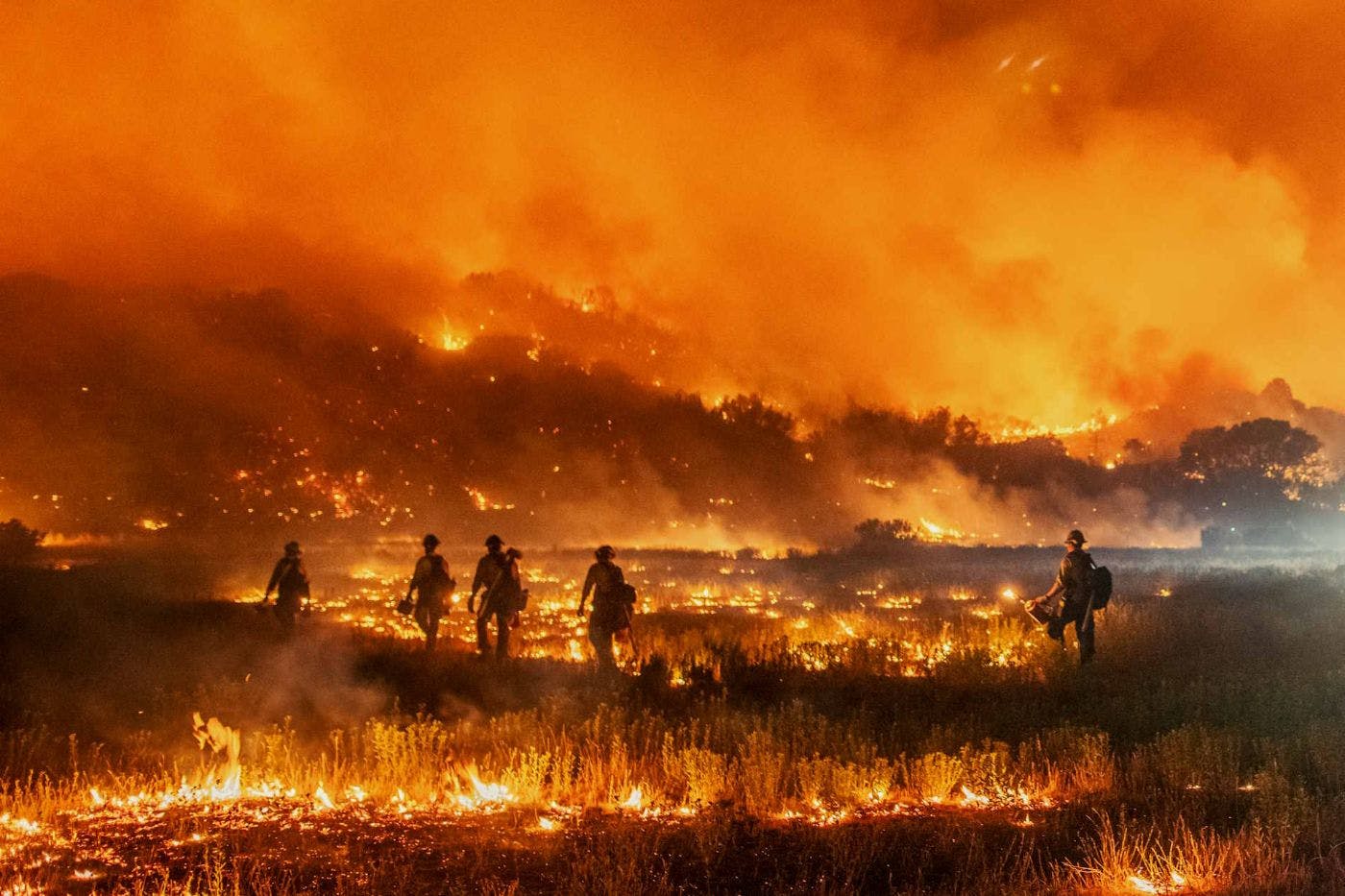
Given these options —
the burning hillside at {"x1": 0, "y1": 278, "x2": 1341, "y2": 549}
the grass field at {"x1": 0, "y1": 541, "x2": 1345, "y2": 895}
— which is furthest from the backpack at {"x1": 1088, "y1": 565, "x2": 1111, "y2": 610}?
the burning hillside at {"x1": 0, "y1": 278, "x2": 1341, "y2": 549}

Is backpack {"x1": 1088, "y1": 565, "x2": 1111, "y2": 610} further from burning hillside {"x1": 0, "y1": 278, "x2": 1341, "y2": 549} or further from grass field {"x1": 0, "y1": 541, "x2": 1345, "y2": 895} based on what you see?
burning hillside {"x1": 0, "y1": 278, "x2": 1341, "y2": 549}

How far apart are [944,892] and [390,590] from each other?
→ 3057 centimetres

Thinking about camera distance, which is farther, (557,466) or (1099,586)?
(557,466)

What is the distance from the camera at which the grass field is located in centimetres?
874

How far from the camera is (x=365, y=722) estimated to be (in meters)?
14.7

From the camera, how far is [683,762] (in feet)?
38.3

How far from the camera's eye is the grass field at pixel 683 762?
28.7 feet

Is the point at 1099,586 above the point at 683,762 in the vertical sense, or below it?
above

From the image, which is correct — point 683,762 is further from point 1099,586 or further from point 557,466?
point 557,466

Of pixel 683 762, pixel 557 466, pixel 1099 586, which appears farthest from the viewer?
pixel 557 466

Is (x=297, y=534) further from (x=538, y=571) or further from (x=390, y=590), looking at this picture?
(x=390, y=590)

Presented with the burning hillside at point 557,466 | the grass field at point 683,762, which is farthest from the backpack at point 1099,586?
the burning hillside at point 557,466

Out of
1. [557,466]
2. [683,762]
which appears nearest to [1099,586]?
[683,762]

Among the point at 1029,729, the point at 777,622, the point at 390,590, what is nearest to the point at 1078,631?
the point at 1029,729
